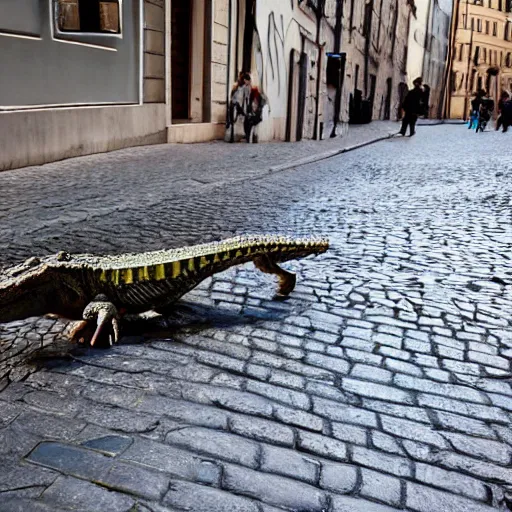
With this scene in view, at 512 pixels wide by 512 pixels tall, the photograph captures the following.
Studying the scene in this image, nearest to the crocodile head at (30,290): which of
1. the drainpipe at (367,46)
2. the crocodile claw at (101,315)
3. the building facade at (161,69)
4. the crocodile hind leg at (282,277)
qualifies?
the crocodile claw at (101,315)

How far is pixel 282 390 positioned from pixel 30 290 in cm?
102

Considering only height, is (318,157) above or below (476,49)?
below

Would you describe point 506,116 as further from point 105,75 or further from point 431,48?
point 105,75

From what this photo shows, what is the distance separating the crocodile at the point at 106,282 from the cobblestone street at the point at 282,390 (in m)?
0.14

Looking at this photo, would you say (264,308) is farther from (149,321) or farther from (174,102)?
(174,102)

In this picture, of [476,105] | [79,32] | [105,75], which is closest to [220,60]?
[105,75]

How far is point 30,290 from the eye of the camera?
7.72 feet

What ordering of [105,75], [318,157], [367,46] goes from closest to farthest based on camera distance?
[105,75] → [318,157] → [367,46]

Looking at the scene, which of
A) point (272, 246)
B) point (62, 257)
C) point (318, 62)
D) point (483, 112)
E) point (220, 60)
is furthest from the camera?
point (483, 112)

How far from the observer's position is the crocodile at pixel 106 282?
92.9 inches

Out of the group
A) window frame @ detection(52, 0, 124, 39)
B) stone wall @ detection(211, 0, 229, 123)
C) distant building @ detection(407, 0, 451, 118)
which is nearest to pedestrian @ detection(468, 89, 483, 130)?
distant building @ detection(407, 0, 451, 118)

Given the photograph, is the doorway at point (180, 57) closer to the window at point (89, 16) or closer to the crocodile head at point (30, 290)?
the window at point (89, 16)

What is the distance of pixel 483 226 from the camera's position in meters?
5.39

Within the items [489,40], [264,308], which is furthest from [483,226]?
[489,40]
